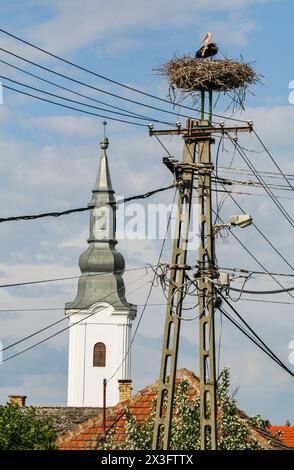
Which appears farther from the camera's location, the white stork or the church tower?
A: the church tower

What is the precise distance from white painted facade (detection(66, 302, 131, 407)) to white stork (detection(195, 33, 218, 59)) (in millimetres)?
53762

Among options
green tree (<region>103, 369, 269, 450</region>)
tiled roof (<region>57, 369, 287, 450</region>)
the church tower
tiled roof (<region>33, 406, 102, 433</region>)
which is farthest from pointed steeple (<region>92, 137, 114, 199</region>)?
green tree (<region>103, 369, 269, 450</region>)

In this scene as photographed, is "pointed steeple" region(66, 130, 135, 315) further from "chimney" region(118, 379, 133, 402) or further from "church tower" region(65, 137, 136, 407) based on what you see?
"chimney" region(118, 379, 133, 402)

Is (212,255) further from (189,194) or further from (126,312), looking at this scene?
(126,312)

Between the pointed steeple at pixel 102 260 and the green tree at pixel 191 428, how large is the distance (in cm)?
5189

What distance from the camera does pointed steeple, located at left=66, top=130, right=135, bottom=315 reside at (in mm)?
80125


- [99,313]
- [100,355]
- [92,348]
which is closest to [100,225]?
[99,313]

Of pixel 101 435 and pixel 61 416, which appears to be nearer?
pixel 101 435

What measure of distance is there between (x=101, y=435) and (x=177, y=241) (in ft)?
38.8

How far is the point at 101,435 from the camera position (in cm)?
3494

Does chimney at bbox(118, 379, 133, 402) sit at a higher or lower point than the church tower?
lower

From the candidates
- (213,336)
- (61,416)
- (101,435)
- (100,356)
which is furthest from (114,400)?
(213,336)

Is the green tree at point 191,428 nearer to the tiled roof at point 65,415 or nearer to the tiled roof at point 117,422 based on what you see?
the tiled roof at point 117,422
